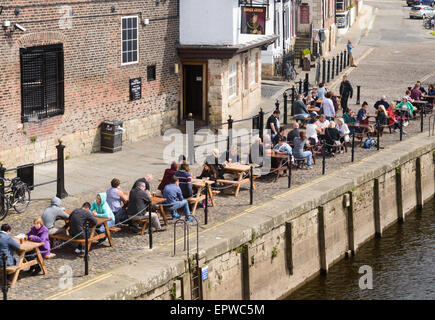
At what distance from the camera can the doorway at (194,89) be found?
98.6 ft

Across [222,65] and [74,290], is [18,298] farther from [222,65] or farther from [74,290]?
[222,65]

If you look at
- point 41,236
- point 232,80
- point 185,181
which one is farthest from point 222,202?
point 232,80

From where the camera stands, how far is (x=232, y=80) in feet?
103

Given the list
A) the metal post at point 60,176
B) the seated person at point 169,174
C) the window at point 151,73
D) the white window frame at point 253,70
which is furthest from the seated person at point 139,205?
the white window frame at point 253,70

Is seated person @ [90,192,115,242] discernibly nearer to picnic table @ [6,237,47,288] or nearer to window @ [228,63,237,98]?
picnic table @ [6,237,47,288]

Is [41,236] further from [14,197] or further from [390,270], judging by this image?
[390,270]

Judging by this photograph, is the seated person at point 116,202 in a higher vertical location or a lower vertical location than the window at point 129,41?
lower

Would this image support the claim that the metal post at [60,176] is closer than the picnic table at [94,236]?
No

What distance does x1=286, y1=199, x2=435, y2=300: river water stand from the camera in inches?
771

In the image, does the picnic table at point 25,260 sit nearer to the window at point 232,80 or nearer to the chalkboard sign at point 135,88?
the chalkboard sign at point 135,88

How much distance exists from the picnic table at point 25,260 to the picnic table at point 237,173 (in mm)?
6293

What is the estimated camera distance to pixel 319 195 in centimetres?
2033

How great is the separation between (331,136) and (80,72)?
24.8ft
